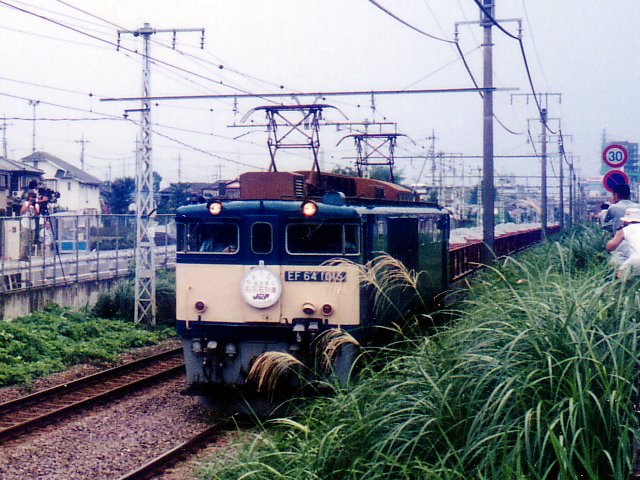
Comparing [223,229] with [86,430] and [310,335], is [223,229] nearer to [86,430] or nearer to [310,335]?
[310,335]

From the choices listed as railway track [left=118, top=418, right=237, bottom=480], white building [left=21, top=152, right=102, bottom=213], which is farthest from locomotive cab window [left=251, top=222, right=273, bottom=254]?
white building [left=21, top=152, right=102, bottom=213]

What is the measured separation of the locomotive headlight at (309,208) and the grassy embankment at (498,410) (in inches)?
143

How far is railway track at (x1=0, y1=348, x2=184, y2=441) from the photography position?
31.4ft

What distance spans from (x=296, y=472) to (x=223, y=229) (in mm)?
4958

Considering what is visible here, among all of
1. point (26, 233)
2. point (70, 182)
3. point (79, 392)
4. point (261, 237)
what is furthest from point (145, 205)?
point (70, 182)

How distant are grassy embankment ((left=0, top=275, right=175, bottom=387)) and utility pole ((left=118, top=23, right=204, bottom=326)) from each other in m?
0.67

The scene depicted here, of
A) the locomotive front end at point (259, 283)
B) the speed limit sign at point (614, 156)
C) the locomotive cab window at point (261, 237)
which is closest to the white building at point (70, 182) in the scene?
the speed limit sign at point (614, 156)

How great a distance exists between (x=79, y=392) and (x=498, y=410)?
8367mm

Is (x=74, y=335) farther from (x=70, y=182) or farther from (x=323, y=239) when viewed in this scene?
(x=70, y=182)

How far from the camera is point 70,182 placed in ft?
198

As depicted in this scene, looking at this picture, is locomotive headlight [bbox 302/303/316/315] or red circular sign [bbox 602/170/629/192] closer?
locomotive headlight [bbox 302/303/316/315]

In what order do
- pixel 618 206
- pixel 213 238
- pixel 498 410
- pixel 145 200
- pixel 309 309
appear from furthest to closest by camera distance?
pixel 145 200
pixel 618 206
pixel 213 238
pixel 309 309
pixel 498 410

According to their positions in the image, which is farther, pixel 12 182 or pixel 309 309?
pixel 12 182

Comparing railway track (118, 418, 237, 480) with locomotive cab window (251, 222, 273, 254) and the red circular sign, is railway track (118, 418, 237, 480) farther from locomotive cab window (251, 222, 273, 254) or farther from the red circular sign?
the red circular sign
